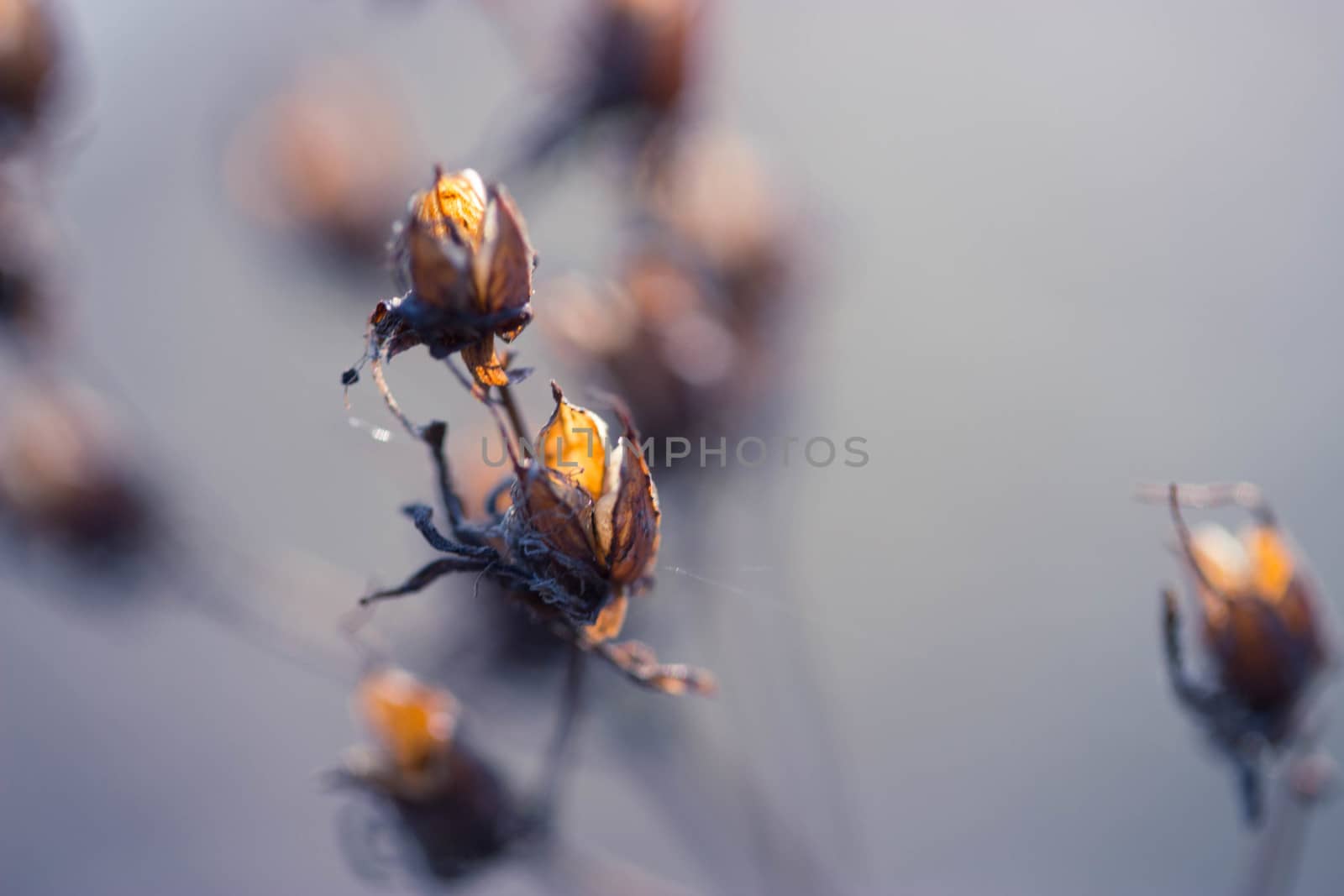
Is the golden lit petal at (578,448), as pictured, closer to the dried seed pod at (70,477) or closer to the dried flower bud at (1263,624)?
the dried flower bud at (1263,624)

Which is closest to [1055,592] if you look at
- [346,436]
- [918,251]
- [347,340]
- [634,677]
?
[918,251]

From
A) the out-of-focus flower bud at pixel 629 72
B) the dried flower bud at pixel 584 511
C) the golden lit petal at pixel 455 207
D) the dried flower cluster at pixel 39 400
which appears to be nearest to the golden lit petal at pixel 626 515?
the dried flower bud at pixel 584 511

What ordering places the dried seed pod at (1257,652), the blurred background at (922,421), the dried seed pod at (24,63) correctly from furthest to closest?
the blurred background at (922,421) → the dried seed pod at (24,63) → the dried seed pod at (1257,652)

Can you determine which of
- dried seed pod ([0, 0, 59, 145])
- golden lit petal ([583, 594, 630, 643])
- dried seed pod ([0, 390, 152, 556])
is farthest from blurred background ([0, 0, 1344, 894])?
golden lit petal ([583, 594, 630, 643])

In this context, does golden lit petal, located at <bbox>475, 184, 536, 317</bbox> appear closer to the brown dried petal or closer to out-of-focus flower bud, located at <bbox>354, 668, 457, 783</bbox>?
the brown dried petal

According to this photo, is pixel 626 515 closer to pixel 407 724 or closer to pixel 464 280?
pixel 464 280

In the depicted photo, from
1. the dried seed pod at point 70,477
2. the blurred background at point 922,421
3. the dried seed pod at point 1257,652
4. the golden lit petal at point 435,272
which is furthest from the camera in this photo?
the blurred background at point 922,421
